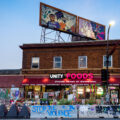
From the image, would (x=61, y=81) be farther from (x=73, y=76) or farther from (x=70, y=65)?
(x=70, y=65)

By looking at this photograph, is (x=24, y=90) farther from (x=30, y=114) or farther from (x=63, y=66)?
(x=30, y=114)

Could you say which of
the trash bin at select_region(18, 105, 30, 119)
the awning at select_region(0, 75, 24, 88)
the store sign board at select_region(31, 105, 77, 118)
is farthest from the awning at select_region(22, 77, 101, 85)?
the trash bin at select_region(18, 105, 30, 119)

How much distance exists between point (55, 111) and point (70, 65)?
13278mm

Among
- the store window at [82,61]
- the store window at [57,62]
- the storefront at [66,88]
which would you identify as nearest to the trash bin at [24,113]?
the storefront at [66,88]

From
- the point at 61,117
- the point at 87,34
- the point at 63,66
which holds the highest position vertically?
the point at 87,34

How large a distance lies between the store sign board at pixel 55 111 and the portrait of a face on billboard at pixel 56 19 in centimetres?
1754

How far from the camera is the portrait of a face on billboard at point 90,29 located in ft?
125

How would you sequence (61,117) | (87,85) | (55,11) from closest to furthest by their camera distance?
(61,117)
(87,85)
(55,11)

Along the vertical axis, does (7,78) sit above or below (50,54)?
below

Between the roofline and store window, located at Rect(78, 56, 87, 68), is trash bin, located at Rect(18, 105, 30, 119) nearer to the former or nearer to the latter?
store window, located at Rect(78, 56, 87, 68)

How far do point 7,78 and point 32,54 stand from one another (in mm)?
4426

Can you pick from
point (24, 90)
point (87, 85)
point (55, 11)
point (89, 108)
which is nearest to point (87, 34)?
point (55, 11)

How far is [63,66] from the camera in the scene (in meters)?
30.8

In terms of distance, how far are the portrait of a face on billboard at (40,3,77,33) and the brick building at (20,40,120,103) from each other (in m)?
4.11
